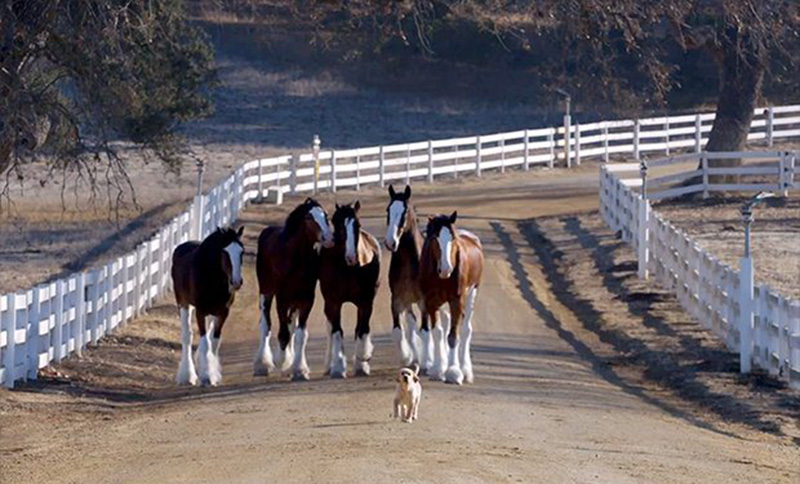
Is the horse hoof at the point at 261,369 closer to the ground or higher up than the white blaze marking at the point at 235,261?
closer to the ground

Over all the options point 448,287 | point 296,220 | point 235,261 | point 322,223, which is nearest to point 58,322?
point 235,261

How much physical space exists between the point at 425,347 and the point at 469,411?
251cm

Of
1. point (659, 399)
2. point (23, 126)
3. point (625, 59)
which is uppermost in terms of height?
point (625, 59)

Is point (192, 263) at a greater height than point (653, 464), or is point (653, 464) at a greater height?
point (192, 263)

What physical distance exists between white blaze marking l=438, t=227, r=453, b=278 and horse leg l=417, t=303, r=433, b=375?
2.63 feet

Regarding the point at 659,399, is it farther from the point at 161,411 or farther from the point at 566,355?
the point at 161,411

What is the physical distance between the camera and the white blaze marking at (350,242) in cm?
1678

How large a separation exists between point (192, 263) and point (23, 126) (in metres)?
4.41

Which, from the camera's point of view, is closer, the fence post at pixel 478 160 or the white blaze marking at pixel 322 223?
the white blaze marking at pixel 322 223

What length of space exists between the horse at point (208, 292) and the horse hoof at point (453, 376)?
2788 millimetres

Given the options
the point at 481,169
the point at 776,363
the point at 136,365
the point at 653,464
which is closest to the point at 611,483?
the point at 653,464

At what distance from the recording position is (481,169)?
46.8m

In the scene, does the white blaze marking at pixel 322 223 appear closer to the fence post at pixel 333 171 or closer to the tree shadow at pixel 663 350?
the tree shadow at pixel 663 350

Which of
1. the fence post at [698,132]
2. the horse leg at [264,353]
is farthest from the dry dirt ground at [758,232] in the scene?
A: the fence post at [698,132]
